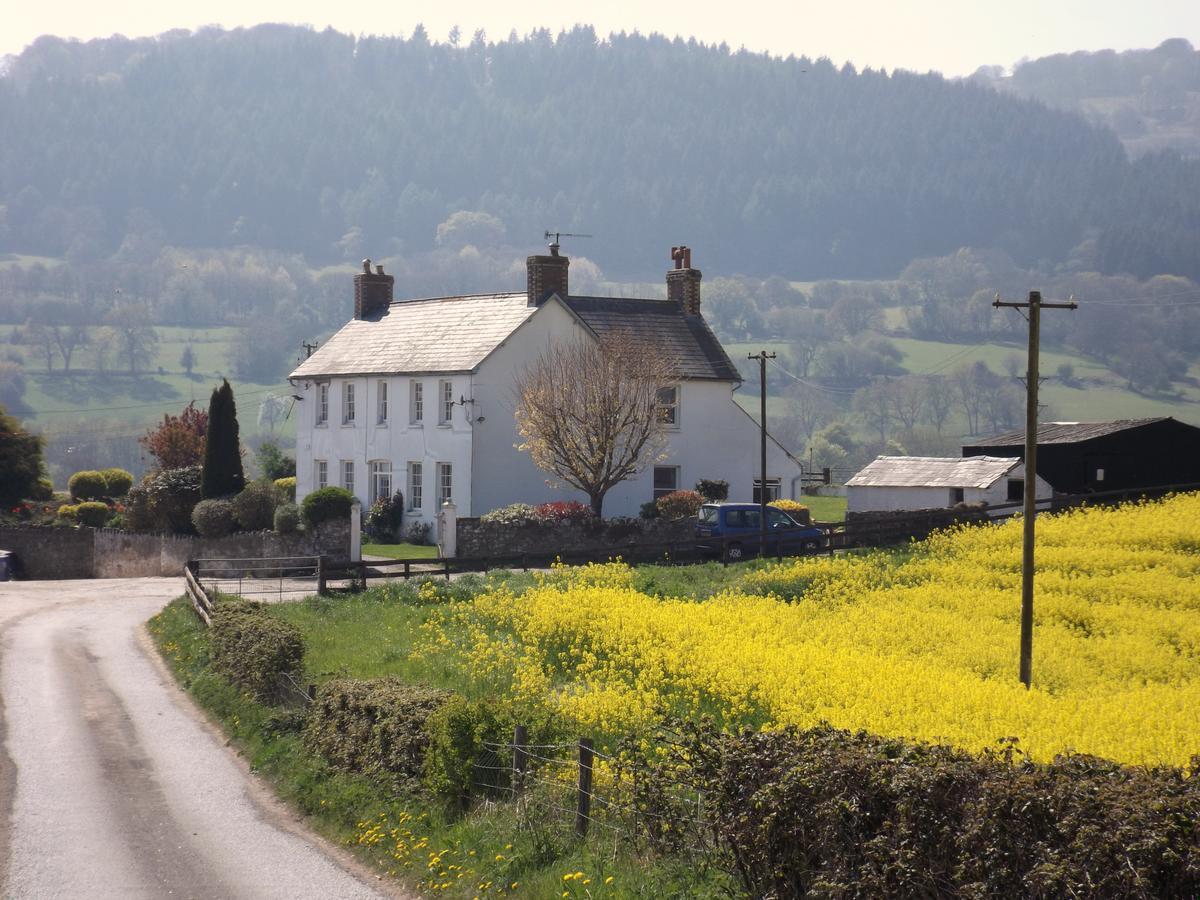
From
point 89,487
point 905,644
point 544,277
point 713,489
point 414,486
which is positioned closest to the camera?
point 905,644

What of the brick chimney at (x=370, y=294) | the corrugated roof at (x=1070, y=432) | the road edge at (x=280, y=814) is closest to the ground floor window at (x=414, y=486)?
the brick chimney at (x=370, y=294)

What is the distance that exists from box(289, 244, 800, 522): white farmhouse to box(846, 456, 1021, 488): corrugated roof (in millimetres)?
4146

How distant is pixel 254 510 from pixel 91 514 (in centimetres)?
1071

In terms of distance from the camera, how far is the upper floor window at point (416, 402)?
2265 inches

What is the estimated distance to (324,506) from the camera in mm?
53125

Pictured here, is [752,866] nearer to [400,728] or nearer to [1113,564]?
[400,728]

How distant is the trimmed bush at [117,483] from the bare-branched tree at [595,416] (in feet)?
88.8

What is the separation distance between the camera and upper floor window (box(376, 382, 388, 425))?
194 ft

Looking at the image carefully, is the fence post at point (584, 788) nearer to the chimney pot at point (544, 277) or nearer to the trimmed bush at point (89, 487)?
the chimney pot at point (544, 277)

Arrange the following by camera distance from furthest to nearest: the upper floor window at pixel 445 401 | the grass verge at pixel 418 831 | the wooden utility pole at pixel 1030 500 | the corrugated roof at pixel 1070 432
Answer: the upper floor window at pixel 445 401
the corrugated roof at pixel 1070 432
the wooden utility pole at pixel 1030 500
the grass verge at pixel 418 831

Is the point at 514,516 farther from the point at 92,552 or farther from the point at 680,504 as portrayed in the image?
the point at 92,552

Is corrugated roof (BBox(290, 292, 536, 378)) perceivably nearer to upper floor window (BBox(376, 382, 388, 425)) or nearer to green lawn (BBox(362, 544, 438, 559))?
upper floor window (BBox(376, 382, 388, 425))

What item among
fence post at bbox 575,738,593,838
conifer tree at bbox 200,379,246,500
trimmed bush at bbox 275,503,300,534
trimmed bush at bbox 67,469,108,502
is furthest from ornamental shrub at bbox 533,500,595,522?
fence post at bbox 575,738,593,838

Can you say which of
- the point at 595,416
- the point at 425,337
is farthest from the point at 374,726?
the point at 425,337
